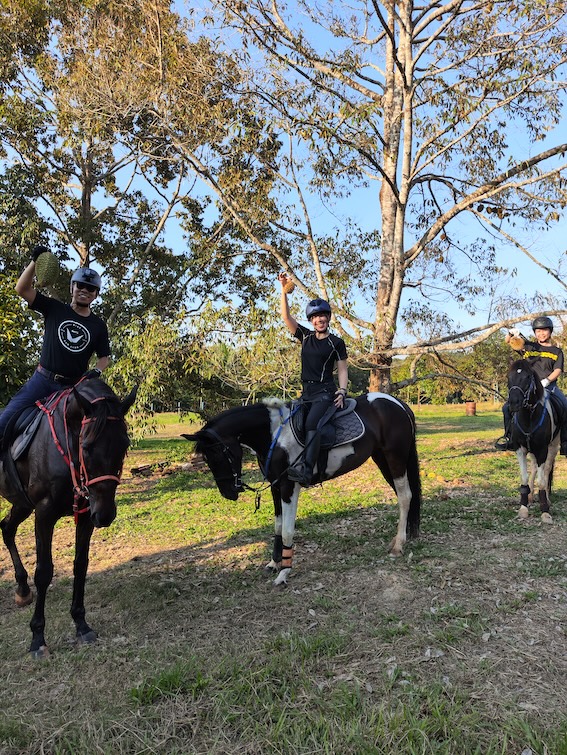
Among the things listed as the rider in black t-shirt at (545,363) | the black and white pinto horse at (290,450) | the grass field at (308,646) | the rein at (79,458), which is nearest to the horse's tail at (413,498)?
the black and white pinto horse at (290,450)

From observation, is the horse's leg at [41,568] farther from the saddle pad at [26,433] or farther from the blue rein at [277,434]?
the blue rein at [277,434]

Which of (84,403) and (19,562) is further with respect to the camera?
(19,562)

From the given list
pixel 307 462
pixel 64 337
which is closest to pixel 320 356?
pixel 307 462

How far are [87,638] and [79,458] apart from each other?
1.58 meters

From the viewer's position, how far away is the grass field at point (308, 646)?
285cm

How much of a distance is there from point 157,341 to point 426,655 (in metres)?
9.38

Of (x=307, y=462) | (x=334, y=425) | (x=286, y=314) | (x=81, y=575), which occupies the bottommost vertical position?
(x=81, y=575)

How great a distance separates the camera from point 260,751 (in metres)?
2.76

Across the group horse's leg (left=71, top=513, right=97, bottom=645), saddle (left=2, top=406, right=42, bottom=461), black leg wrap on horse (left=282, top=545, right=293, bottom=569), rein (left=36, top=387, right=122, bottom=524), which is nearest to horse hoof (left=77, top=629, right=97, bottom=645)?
horse's leg (left=71, top=513, right=97, bottom=645)

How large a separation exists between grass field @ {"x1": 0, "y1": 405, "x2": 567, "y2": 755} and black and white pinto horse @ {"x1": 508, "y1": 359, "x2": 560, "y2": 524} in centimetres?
38

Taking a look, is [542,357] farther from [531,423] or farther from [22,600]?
[22,600]

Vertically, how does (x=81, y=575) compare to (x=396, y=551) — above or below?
above

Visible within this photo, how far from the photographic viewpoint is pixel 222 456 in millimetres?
5191

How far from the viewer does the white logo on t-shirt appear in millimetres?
4387
